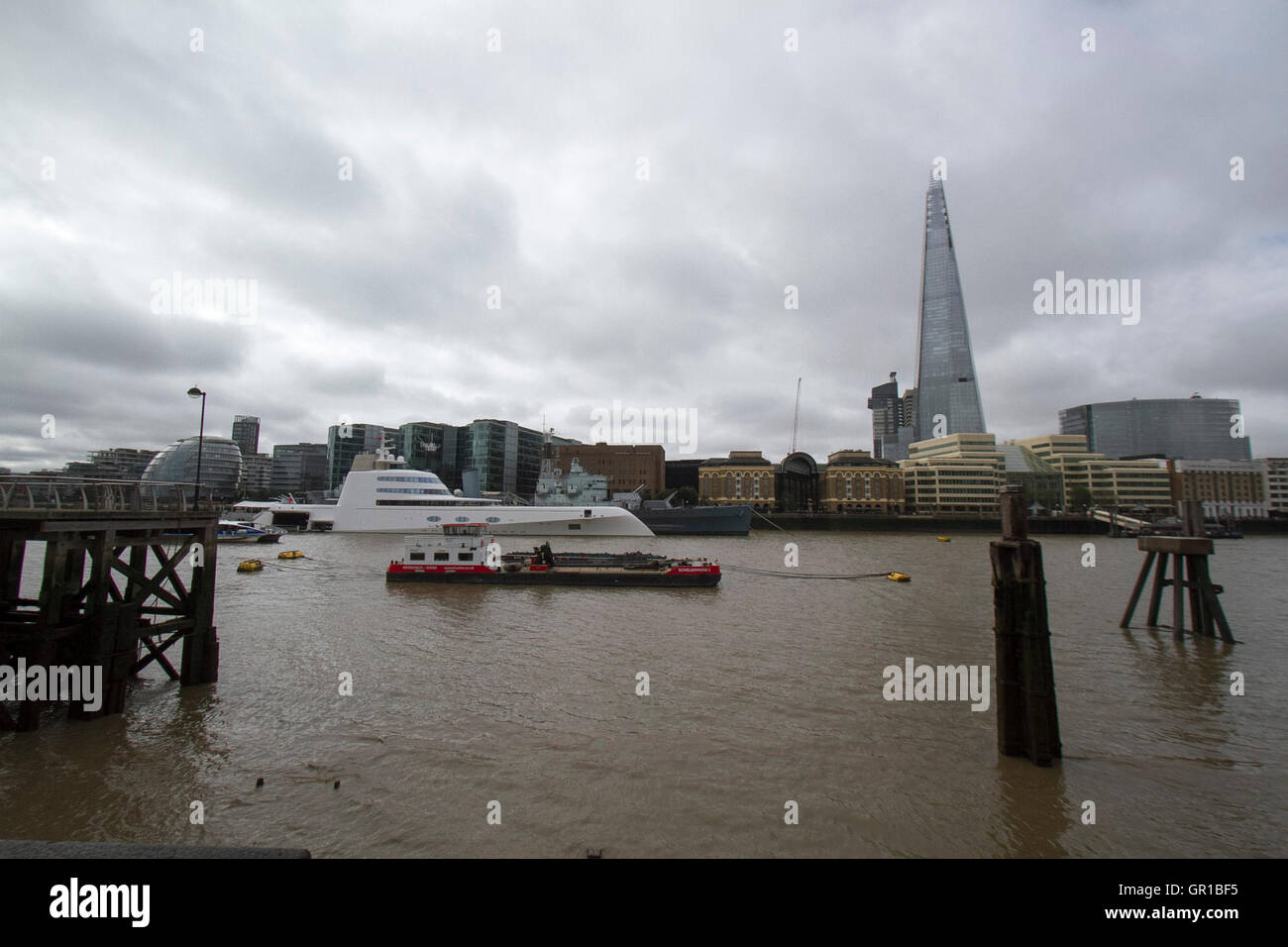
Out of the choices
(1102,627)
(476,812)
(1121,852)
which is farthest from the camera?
(1102,627)

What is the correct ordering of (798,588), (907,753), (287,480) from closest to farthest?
(907,753), (798,588), (287,480)

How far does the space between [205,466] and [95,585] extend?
177m

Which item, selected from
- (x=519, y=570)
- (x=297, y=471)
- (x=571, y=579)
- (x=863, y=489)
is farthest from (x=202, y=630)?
(x=297, y=471)

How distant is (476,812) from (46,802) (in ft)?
19.8

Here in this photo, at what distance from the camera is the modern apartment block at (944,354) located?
15750cm

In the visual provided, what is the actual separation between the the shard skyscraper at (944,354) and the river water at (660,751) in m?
155

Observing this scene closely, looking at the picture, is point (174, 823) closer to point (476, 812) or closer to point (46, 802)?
point (46, 802)

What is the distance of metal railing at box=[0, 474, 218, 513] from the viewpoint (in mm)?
10719

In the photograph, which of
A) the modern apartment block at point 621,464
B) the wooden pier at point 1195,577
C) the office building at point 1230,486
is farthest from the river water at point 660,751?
the office building at point 1230,486

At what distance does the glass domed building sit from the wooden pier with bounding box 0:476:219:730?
14931 centimetres

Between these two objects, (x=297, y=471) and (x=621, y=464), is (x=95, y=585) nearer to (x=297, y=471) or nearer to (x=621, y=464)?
(x=621, y=464)

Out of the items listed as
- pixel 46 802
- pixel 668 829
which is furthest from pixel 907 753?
pixel 46 802
